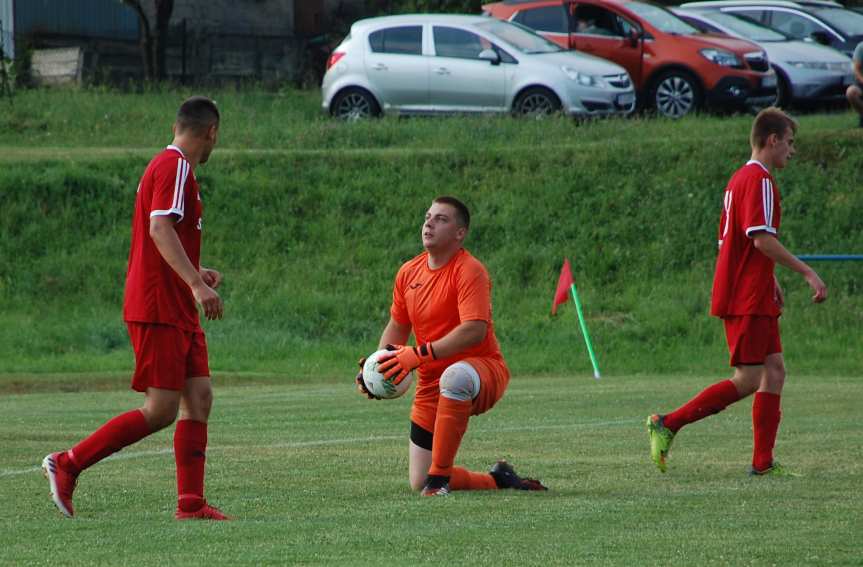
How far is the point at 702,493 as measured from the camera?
8.41 metres

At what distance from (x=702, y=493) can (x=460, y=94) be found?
815 inches

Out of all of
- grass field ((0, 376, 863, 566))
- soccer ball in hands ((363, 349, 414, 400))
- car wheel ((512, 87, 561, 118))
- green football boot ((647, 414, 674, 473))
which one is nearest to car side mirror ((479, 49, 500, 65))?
car wheel ((512, 87, 561, 118))

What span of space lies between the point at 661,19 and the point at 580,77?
3114 mm

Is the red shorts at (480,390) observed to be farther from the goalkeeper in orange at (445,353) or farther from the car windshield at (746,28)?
the car windshield at (746,28)

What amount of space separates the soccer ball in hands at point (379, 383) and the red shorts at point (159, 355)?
115 centimetres

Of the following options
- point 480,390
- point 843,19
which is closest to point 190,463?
point 480,390

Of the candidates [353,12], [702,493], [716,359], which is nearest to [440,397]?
[702,493]

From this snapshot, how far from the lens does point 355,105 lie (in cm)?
2944

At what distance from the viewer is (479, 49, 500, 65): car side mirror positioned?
2769 cm

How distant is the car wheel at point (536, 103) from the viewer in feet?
91.9

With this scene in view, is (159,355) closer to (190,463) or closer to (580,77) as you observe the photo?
(190,463)

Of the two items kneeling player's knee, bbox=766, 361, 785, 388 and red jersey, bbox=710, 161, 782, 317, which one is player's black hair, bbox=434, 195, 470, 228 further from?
kneeling player's knee, bbox=766, 361, 785, 388

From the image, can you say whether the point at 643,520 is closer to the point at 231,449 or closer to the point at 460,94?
the point at 231,449

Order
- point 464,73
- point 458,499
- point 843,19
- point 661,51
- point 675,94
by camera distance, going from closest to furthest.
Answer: point 458,499 < point 464,73 < point 661,51 < point 675,94 < point 843,19
